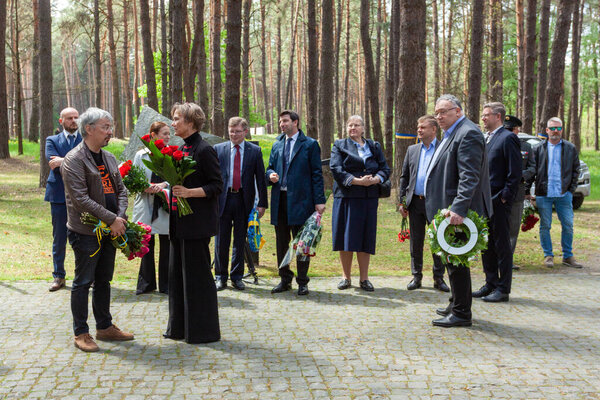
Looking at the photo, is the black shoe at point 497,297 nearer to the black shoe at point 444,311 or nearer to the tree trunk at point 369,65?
the black shoe at point 444,311

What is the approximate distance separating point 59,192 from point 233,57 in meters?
4.52

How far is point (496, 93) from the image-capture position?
29.8 m

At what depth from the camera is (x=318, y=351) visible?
5453mm

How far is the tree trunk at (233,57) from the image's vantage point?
10750 millimetres

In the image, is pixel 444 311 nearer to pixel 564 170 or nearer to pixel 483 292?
pixel 483 292

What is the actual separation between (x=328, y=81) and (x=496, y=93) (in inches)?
613

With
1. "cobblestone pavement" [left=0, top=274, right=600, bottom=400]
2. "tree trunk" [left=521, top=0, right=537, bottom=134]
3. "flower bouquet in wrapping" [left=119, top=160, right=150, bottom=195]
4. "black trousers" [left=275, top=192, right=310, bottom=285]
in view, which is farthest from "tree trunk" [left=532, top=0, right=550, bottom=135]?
"flower bouquet in wrapping" [left=119, top=160, right=150, bottom=195]

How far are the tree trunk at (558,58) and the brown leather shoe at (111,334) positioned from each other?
1183 cm

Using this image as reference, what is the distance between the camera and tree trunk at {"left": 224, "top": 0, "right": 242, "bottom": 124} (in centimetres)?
1075

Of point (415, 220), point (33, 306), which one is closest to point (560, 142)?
point (415, 220)

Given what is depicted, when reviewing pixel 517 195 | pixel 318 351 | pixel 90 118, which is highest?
pixel 90 118

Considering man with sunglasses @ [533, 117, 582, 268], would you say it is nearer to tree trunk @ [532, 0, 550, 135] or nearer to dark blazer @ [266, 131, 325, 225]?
dark blazer @ [266, 131, 325, 225]

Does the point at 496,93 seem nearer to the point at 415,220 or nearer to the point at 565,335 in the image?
the point at 415,220

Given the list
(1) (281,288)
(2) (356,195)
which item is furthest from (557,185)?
(1) (281,288)
